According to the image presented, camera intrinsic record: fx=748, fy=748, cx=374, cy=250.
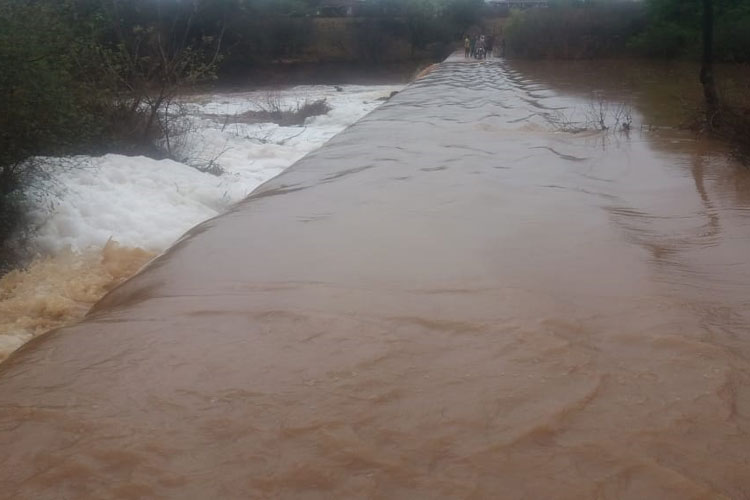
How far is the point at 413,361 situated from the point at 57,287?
13.9ft

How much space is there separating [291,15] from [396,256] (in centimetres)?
4281

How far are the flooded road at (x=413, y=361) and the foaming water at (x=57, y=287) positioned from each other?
53cm

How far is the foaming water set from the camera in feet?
22.1

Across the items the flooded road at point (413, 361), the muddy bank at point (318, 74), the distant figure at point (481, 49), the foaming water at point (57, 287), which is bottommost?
the foaming water at point (57, 287)

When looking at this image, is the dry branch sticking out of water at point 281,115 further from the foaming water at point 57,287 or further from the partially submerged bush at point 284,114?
the foaming water at point 57,287

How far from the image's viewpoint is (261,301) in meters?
6.62

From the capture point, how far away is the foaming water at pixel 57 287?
674cm

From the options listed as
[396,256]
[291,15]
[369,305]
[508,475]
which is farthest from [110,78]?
[291,15]

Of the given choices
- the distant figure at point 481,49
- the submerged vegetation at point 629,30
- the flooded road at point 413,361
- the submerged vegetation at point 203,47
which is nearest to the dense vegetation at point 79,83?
the submerged vegetation at point 203,47

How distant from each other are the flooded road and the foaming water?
0.53m

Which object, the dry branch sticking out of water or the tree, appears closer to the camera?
the tree

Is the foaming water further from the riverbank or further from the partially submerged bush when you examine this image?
the partially submerged bush

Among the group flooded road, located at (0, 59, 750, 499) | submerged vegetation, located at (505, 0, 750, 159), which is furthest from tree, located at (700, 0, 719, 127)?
submerged vegetation, located at (505, 0, 750, 159)

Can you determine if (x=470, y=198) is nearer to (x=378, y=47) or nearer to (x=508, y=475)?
(x=508, y=475)
